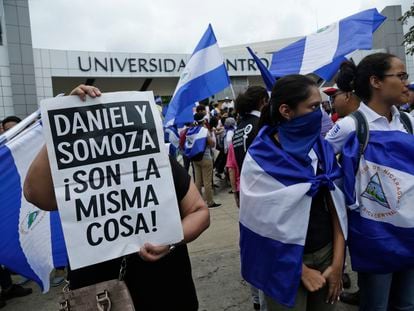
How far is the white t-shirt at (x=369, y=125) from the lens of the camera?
2193 mm

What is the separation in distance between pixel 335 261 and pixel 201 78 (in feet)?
11.8

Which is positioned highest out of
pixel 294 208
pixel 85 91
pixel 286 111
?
pixel 85 91

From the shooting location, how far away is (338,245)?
203 cm

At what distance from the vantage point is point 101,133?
1.64m

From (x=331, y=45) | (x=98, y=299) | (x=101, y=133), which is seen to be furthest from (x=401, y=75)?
(x=331, y=45)

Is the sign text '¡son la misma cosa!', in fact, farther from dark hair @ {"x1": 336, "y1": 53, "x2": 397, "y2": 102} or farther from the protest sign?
dark hair @ {"x1": 336, "y1": 53, "x2": 397, "y2": 102}

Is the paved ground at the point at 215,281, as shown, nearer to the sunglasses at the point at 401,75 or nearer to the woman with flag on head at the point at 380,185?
the woman with flag on head at the point at 380,185

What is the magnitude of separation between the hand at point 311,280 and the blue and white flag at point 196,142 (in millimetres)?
5805

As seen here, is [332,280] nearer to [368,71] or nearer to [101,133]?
[368,71]

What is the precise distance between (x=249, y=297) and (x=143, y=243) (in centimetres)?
237

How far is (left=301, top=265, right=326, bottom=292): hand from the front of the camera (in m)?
1.94

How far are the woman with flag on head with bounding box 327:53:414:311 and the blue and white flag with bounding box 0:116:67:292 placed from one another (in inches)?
93.2

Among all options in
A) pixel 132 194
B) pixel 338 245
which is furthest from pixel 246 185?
pixel 132 194

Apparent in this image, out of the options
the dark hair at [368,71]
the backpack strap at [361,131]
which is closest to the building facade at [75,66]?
the dark hair at [368,71]
